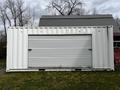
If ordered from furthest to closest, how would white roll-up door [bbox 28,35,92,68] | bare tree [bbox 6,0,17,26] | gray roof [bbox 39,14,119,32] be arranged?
1. bare tree [bbox 6,0,17,26]
2. gray roof [bbox 39,14,119,32]
3. white roll-up door [bbox 28,35,92,68]

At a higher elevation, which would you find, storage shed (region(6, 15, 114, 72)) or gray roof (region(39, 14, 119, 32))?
gray roof (region(39, 14, 119, 32))

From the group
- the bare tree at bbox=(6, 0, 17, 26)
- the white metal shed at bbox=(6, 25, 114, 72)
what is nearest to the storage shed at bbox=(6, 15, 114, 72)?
the white metal shed at bbox=(6, 25, 114, 72)

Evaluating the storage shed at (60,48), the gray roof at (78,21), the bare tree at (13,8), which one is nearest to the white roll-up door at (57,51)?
the storage shed at (60,48)

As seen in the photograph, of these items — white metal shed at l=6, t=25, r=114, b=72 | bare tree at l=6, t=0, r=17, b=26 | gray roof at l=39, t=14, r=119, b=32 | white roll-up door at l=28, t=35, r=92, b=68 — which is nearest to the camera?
white metal shed at l=6, t=25, r=114, b=72

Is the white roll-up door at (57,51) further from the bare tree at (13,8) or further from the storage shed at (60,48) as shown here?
the bare tree at (13,8)

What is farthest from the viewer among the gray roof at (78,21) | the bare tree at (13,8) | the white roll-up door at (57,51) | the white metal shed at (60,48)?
the bare tree at (13,8)

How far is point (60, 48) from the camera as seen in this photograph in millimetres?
15148

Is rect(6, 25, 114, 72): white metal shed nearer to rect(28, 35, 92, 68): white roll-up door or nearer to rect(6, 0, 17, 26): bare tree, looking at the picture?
rect(28, 35, 92, 68): white roll-up door

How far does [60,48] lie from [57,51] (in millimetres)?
254

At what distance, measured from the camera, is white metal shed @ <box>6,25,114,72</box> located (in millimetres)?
14661

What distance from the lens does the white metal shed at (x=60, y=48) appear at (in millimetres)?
14661

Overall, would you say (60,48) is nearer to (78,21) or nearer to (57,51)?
(57,51)

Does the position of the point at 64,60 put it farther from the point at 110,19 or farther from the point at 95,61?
the point at 110,19

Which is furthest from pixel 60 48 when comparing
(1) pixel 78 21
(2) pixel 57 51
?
(1) pixel 78 21
